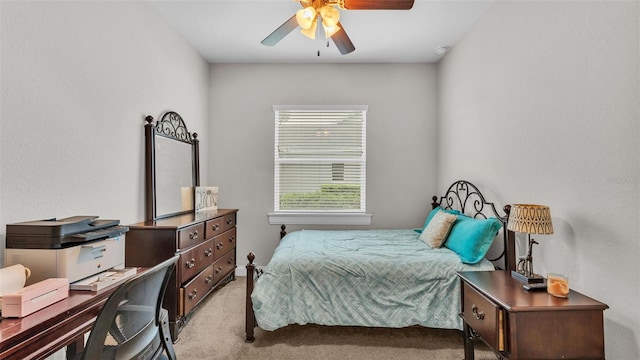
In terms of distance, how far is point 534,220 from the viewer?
5.58 ft

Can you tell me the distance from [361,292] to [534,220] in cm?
124

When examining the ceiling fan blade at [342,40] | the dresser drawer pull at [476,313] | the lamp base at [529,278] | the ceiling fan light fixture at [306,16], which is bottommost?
the dresser drawer pull at [476,313]

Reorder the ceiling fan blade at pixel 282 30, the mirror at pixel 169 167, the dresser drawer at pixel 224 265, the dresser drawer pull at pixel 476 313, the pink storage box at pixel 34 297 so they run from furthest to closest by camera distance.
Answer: the dresser drawer at pixel 224 265 < the mirror at pixel 169 167 < the ceiling fan blade at pixel 282 30 < the dresser drawer pull at pixel 476 313 < the pink storage box at pixel 34 297

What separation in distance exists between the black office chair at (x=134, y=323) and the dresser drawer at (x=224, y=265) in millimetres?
1831

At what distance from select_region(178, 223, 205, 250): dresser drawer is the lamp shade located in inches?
91.9

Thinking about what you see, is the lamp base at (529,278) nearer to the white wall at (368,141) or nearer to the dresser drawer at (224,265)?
the white wall at (368,141)

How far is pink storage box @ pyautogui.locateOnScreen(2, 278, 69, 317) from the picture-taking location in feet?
3.51

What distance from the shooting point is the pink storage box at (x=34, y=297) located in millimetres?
1071

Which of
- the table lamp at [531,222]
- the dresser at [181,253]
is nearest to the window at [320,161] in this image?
the dresser at [181,253]

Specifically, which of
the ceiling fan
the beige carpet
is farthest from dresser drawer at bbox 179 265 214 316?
the ceiling fan

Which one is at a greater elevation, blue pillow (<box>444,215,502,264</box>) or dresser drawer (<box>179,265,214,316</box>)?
blue pillow (<box>444,215,502,264</box>)

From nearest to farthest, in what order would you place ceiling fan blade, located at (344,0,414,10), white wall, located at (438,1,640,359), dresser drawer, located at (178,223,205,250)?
white wall, located at (438,1,640,359) < ceiling fan blade, located at (344,0,414,10) < dresser drawer, located at (178,223,205,250)

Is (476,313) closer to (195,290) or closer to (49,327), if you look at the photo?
(49,327)

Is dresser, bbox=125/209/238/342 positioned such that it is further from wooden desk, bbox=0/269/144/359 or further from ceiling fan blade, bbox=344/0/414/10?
ceiling fan blade, bbox=344/0/414/10
